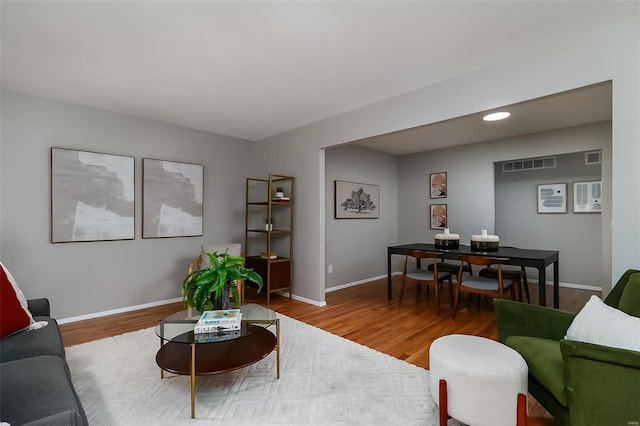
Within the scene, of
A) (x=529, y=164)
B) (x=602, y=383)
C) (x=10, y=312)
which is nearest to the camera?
(x=602, y=383)

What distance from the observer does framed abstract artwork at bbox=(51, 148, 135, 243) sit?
127 inches

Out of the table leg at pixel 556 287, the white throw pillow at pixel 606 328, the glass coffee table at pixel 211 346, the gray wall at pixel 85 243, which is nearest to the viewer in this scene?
the white throw pillow at pixel 606 328

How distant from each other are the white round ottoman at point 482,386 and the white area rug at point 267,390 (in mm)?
286

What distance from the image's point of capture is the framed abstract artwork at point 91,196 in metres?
3.22

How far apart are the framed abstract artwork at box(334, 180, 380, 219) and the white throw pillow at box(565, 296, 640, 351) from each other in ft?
11.9

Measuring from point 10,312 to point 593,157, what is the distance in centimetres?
693

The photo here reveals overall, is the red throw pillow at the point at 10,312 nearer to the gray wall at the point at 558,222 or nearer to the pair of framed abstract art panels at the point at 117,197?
the pair of framed abstract art panels at the point at 117,197

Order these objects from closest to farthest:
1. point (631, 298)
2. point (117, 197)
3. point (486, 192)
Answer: point (631, 298) → point (117, 197) → point (486, 192)

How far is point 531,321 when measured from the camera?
1.95 m

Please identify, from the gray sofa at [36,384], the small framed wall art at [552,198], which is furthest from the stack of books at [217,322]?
the small framed wall art at [552,198]

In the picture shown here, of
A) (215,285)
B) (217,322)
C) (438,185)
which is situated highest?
(438,185)

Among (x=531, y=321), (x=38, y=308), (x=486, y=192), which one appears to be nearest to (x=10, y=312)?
(x=38, y=308)

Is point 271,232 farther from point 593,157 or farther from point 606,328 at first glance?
point 593,157

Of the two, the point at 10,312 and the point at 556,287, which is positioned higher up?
the point at 10,312
